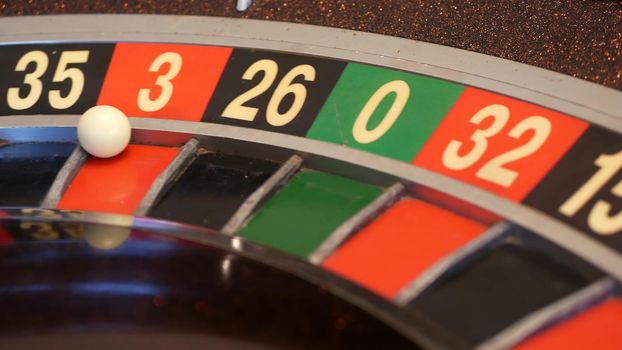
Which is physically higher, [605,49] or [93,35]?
[93,35]

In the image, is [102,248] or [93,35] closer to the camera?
[102,248]

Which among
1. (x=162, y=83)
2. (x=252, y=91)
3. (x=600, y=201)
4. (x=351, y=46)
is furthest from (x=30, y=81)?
(x=600, y=201)

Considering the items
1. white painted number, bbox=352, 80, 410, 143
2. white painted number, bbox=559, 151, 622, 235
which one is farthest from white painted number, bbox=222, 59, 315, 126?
white painted number, bbox=559, 151, 622, 235

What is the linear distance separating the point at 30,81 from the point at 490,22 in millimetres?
1147

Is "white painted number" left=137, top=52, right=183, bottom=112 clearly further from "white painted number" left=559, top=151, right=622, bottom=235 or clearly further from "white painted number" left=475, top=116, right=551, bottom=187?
"white painted number" left=559, top=151, right=622, bottom=235

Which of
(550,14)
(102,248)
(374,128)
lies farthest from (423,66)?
(102,248)

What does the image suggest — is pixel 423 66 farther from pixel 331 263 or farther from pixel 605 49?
pixel 331 263

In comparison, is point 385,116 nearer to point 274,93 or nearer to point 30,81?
point 274,93

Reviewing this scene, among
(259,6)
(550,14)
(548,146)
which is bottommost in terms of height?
(548,146)

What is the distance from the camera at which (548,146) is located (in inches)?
71.5

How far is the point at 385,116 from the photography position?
1.98 m

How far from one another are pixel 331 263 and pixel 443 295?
225mm

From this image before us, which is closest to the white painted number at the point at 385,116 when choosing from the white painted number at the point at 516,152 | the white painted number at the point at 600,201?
the white painted number at the point at 516,152

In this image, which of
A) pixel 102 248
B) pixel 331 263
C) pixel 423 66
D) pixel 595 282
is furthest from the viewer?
pixel 423 66
